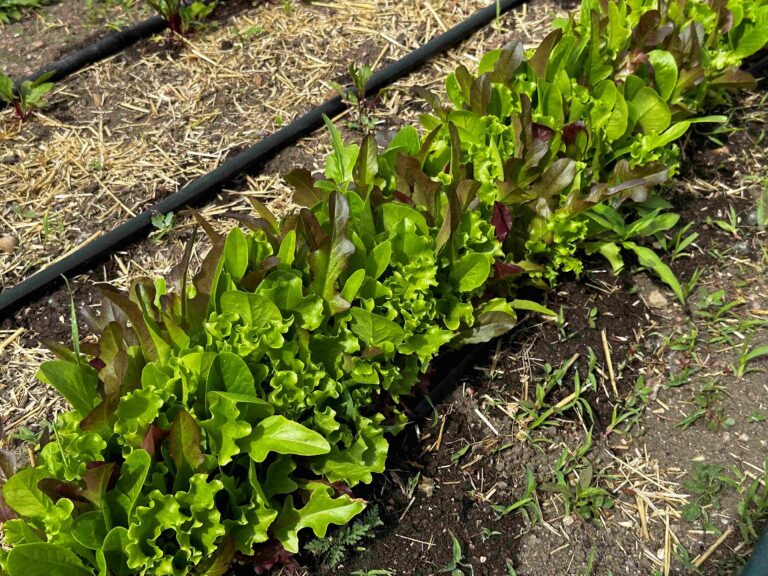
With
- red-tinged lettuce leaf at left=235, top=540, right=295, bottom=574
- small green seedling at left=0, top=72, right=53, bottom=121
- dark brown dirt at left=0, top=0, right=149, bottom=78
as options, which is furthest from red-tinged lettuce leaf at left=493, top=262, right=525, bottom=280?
dark brown dirt at left=0, top=0, right=149, bottom=78

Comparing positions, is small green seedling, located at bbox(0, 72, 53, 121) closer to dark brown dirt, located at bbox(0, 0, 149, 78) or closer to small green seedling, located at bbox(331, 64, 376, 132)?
dark brown dirt, located at bbox(0, 0, 149, 78)

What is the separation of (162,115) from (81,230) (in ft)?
2.57

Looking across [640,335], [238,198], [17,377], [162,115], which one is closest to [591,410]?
[640,335]

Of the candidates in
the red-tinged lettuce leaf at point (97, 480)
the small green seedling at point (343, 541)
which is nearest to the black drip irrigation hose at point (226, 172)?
the red-tinged lettuce leaf at point (97, 480)

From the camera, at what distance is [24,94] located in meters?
3.50

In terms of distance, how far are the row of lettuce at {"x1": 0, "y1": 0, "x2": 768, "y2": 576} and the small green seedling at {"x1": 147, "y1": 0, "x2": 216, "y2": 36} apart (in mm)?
1820

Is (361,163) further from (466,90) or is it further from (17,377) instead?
(17,377)

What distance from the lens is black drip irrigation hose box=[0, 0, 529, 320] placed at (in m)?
2.89

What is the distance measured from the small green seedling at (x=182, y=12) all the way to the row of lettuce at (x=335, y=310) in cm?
182

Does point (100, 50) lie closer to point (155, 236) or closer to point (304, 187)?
point (155, 236)

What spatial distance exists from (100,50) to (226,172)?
1.20m

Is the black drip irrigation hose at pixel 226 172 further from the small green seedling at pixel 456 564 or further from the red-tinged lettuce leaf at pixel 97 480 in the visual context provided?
the small green seedling at pixel 456 564

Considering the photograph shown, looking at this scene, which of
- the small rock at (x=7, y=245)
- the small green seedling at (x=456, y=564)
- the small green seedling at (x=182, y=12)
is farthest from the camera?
the small green seedling at (x=182, y=12)

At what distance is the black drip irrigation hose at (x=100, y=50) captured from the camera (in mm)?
3723
